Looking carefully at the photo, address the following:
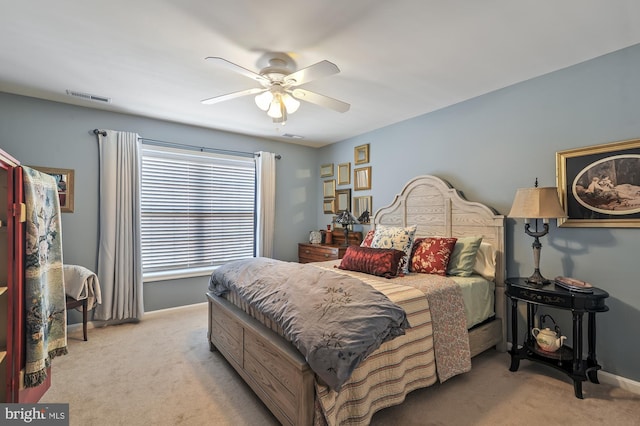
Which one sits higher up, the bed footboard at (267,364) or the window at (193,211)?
the window at (193,211)

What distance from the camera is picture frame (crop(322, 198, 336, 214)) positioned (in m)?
4.88

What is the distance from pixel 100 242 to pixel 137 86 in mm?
1840

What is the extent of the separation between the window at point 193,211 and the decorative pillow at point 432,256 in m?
2.71

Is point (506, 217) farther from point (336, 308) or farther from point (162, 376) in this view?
point (162, 376)

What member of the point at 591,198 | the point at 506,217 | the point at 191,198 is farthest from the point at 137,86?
the point at 591,198

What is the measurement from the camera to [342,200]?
4750mm

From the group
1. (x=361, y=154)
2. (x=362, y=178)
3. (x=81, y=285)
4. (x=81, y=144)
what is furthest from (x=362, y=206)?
(x=81, y=144)

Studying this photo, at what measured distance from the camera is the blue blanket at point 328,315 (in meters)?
1.45

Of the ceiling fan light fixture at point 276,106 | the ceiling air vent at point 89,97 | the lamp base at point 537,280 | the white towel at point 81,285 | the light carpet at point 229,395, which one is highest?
the ceiling air vent at point 89,97

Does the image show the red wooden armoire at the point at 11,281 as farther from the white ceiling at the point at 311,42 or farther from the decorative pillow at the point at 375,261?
the decorative pillow at the point at 375,261

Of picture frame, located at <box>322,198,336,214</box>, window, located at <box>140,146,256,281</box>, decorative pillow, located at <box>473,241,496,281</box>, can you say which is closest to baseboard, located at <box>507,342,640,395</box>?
decorative pillow, located at <box>473,241,496,281</box>

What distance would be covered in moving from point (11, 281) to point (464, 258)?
3.23m

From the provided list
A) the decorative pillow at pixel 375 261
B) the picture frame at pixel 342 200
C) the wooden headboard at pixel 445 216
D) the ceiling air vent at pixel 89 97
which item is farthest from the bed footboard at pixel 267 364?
the picture frame at pixel 342 200

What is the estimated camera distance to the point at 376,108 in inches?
133
